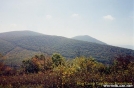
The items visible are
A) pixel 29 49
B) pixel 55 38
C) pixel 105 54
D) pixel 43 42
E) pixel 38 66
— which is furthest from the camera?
Result: pixel 55 38

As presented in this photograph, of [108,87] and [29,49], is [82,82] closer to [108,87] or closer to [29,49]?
[108,87]

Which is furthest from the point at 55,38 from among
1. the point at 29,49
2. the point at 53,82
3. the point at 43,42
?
the point at 53,82

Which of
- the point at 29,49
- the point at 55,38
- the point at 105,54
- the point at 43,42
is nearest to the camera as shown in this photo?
the point at 105,54

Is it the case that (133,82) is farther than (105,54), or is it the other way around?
(105,54)

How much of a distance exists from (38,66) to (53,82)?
24.2 meters

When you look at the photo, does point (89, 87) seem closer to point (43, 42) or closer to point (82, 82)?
point (82, 82)

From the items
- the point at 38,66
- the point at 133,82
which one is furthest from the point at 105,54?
the point at 133,82

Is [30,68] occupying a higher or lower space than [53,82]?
lower

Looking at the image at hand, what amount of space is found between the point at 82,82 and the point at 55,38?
122 m

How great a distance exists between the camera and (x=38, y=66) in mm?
35219

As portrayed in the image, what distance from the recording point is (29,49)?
103688 millimetres

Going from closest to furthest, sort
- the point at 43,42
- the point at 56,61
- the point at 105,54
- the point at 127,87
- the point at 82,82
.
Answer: the point at 127,87 < the point at 82,82 < the point at 56,61 < the point at 105,54 < the point at 43,42

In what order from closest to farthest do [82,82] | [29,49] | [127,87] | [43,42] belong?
[127,87], [82,82], [29,49], [43,42]

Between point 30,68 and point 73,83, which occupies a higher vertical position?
point 73,83
